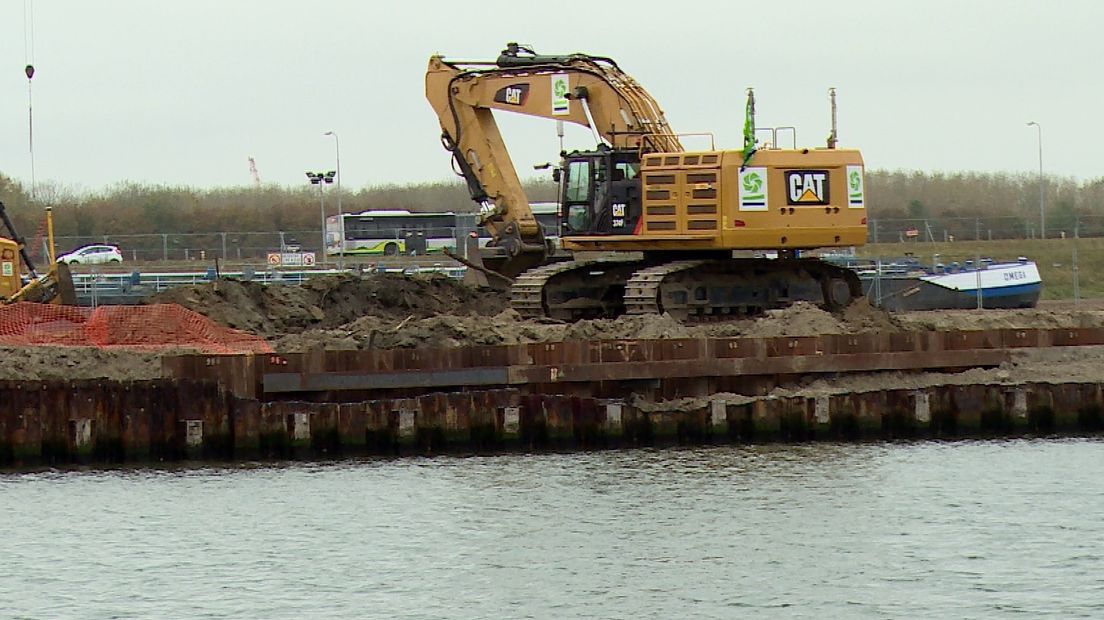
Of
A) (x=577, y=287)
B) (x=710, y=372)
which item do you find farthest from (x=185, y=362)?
(x=577, y=287)

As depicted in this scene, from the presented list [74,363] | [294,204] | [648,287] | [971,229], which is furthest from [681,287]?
[294,204]

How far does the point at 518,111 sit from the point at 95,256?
35.7 m

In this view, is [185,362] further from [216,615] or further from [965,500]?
[965,500]

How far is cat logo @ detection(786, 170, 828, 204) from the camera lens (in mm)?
33656

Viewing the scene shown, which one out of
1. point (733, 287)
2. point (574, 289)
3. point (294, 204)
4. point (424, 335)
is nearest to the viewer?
point (424, 335)

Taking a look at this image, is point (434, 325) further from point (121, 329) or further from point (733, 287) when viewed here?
point (733, 287)

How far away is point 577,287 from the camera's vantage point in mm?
34812

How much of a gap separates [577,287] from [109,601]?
664 inches

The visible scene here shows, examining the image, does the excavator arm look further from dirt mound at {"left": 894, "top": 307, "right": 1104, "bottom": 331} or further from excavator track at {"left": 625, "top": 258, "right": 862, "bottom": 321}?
dirt mound at {"left": 894, "top": 307, "right": 1104, "bottom": 331}

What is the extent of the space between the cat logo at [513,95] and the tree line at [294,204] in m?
44.6

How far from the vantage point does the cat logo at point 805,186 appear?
33.7m

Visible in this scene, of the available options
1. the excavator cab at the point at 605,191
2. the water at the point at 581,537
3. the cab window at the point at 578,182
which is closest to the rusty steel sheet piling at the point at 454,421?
the water at the point at 581,537

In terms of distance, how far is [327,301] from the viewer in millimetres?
37562

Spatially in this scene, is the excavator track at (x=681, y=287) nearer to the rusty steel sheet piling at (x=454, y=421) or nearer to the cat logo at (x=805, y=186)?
the cat logo at (x=805, y=186)
